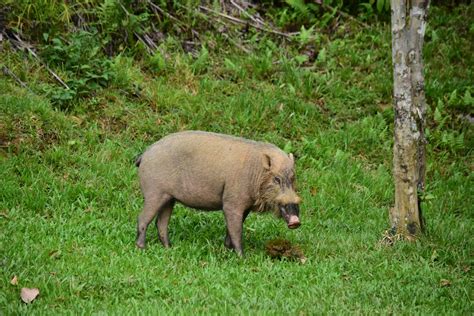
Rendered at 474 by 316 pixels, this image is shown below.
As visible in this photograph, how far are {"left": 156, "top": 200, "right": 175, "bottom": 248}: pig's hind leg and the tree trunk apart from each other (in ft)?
8.30

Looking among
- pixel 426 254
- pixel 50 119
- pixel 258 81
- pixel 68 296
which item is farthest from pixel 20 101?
pixel 426 254

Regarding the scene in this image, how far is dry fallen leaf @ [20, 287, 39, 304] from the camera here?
24.2 feet

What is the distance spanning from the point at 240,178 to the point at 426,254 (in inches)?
86.0

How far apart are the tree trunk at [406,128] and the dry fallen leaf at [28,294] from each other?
423 centimetres

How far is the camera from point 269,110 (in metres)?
13.8

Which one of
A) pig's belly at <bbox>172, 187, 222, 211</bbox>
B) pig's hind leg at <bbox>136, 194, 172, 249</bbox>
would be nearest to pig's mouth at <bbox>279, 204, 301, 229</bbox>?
pig's belly at <bbox>172, 187, 222, 211</bbox>

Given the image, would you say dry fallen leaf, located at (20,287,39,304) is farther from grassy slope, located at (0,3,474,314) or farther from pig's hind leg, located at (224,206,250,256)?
pig's hind leg, located at (224,206,250,256)

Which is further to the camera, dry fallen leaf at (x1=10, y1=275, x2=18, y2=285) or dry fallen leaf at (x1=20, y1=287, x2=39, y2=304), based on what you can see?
dry fallen leaf at (x1=10, y1=275, x2=18, y2=285)

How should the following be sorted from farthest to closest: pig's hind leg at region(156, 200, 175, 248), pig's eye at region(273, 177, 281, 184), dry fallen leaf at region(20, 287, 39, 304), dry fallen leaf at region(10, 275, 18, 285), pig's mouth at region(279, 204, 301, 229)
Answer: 1. pig's hind leg at region(156, 200, 175, 248)
2. pig's eye at region(273, 177, 281, 184)
3. pig's mouth at region(279, 204, 301, 229)
4. dry fallen leaf at region(10, 275, 18, 285)
5. dry fallen leaf at region(20, 287, 39, 304)

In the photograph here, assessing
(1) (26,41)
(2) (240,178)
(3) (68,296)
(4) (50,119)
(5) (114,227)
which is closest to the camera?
(3) (68,296)

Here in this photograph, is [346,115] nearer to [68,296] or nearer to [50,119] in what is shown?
[50,119]

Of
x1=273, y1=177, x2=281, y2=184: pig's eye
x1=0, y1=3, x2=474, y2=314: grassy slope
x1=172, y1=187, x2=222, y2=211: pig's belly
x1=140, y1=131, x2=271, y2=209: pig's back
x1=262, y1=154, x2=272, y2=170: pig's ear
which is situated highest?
x1=262, y1=154, x2=272, y2=170: pig's ear

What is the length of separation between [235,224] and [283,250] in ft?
2.06

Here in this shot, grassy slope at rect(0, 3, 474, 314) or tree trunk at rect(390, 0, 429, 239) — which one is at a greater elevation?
tree trunk at rect(390, 0, 429, 239)
